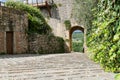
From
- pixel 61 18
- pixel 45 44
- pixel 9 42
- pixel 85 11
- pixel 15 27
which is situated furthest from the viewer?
pixel 61 18

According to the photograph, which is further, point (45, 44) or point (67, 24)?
point (67, 24)

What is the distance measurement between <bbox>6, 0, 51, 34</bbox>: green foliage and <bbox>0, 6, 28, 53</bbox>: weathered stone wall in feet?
3.33

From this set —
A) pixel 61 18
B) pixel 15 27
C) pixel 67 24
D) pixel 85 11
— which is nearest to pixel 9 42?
pixel 15 27

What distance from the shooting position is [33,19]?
71.1 ft

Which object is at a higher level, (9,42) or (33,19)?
(33,19)

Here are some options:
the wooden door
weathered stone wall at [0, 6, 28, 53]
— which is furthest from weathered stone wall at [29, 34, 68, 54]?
the wooden door

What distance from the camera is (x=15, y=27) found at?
61.8ft

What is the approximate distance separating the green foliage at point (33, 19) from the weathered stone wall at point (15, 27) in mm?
1015

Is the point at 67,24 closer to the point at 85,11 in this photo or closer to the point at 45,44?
the point at 45,44

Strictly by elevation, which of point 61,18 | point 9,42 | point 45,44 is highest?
point 61,18

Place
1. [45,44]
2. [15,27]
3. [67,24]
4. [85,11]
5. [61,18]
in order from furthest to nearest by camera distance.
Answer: [61,18]
[67,24]
[45,44]
[85,11]
[15,27]

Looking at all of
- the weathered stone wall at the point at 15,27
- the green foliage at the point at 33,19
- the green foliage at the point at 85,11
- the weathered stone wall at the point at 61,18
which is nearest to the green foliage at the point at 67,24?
the weathered stone wall at the point at 61,18

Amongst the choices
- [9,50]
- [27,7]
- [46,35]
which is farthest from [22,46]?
[27,7]

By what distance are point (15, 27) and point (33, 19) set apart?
3073 millimetres
